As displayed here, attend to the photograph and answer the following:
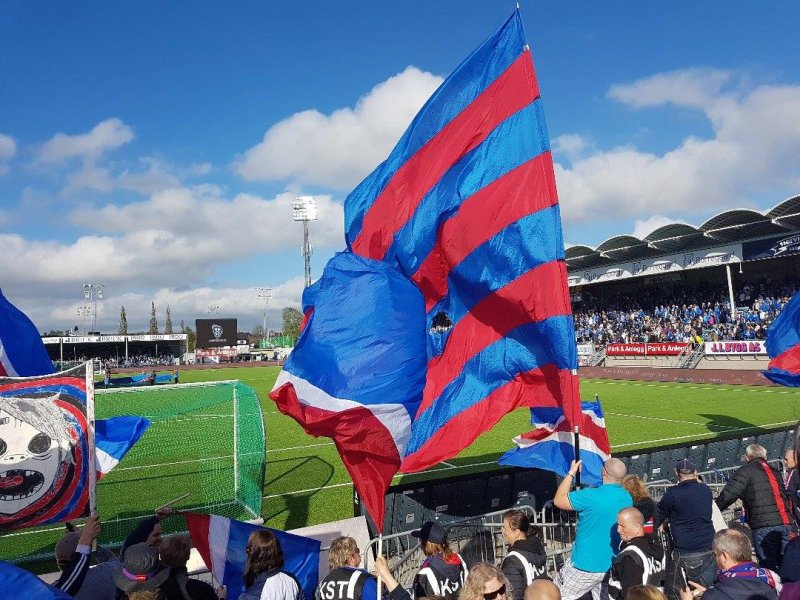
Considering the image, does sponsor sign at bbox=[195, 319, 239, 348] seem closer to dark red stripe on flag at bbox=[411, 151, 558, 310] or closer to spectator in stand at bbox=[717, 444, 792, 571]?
dark red stripe on flag at bbox=[411, 151, 558, 310]

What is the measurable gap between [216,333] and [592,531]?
83.2 meters

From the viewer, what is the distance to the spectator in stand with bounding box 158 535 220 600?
3.81 meters

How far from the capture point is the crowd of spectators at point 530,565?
371 centimetres

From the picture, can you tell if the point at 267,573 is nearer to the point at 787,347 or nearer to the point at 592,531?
the point at 592,531

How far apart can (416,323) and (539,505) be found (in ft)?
20.3

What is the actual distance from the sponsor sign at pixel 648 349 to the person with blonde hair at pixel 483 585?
39.3 metres

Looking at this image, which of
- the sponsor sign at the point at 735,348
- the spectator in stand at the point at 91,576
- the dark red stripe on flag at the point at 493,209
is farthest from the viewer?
the sponsor sign at the point at 735,348

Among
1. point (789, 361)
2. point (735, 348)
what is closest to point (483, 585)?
point (789, 361)

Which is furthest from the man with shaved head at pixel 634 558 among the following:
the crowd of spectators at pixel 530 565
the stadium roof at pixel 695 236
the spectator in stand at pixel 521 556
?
the stadium roof at pixel 695 236

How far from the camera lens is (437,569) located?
425 cm

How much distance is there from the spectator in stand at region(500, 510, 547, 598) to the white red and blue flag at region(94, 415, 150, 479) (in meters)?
6.01

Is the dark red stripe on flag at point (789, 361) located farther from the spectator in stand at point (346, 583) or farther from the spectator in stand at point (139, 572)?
the spectator in stand at point (139, 572)

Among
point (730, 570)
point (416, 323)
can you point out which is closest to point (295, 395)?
point (416, 323)

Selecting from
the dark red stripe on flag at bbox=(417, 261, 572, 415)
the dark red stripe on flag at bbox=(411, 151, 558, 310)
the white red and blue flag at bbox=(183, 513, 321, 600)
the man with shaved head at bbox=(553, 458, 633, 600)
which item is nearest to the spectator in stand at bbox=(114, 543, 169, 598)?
the white red and blue flag at bbox=(183, 513, 321, 600)
